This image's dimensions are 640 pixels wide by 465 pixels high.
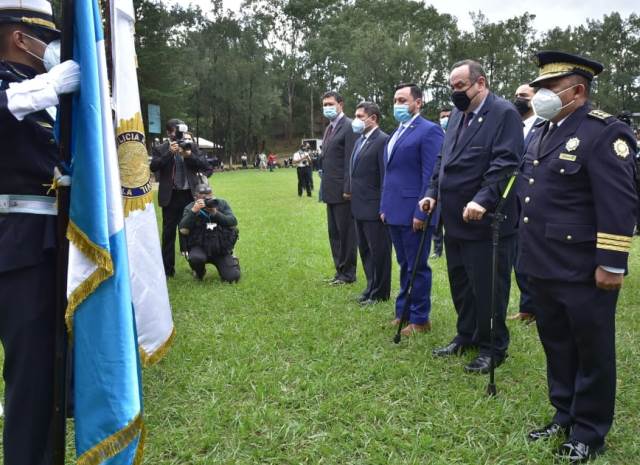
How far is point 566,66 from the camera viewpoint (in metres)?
2.69

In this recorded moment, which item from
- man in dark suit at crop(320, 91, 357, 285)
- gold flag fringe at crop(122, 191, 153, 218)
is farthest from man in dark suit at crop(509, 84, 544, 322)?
gold flag fringe at crop(122, 191, 153, 218)

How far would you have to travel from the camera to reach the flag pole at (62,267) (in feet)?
6.74

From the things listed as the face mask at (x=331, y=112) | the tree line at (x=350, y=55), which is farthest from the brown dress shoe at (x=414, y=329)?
the tree line at (x=350, y=55)

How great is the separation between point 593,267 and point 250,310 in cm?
360

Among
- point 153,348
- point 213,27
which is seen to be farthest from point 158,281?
point 213,27

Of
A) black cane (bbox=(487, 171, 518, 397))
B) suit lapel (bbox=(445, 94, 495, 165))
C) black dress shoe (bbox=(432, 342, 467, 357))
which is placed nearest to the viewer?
black cane (bbox=(487, 171, 518, 397))

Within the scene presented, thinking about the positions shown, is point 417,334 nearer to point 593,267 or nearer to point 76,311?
point 593,267

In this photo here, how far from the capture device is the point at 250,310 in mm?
5434

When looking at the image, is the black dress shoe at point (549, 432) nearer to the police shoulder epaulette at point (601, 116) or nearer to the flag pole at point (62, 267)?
the police shoulder epaulette at point (601, 116)

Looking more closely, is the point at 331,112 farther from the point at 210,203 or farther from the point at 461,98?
the point at 461,98

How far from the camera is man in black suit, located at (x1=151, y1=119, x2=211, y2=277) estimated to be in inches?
258

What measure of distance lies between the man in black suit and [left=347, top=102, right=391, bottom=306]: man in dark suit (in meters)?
2.16

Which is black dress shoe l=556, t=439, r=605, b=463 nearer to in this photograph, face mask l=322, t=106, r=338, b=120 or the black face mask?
the black face mask

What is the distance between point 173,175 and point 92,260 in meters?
4.71
